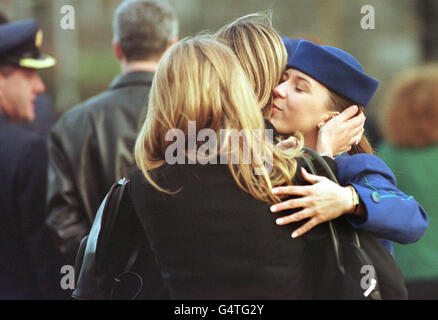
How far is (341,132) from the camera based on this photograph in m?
1.92

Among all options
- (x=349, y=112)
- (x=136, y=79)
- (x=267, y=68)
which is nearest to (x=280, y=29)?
Result: (x=136, y=79)

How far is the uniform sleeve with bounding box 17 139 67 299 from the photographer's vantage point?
2.90 meters

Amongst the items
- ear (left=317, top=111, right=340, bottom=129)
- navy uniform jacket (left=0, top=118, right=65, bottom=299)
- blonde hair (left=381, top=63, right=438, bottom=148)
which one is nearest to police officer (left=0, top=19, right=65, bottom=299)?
navy uniform jacket (left=0, top=118, right=65, bottom=299)

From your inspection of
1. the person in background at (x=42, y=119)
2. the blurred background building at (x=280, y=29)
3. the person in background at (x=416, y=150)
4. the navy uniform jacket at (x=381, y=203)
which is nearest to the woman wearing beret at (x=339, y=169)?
the navy uniform jacket at (x=381, y=203)

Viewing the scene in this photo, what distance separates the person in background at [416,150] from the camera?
311 centimetres

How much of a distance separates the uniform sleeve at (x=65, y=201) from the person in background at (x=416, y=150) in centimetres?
157

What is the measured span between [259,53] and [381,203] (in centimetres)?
57

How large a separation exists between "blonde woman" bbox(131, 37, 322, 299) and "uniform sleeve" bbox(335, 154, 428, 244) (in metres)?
0.18

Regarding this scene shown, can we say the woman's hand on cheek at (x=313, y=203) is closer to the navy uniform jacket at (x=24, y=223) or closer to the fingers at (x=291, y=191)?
the fingers at (x=291, y=191)

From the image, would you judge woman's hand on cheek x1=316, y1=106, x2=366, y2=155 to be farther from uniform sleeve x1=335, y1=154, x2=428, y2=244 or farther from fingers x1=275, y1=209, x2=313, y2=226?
fingers x1=275, y1=209, x2=313, y2=226

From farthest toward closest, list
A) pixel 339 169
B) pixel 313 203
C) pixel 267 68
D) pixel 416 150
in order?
pixel 416 150
pixel 267 68
pixel 339 169
pixel 313 203

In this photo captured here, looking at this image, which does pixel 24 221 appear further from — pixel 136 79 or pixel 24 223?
pixel 136 79
